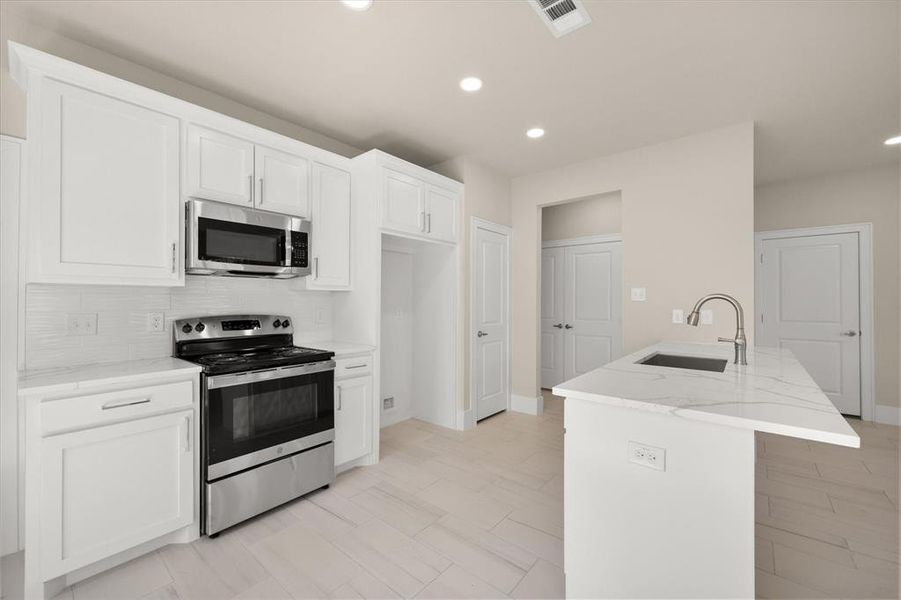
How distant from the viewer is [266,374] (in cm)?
227

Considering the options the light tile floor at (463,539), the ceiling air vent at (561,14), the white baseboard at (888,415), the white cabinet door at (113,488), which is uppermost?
the ceiling air vent at (561,14)

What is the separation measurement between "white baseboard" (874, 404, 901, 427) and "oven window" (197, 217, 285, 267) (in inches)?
228

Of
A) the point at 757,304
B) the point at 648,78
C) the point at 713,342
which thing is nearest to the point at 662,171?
the point at 648,78

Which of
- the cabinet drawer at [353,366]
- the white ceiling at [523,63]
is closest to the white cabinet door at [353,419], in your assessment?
the cabinet drawer at [353,366]

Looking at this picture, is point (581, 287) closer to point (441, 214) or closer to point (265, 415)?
point (441, 214)

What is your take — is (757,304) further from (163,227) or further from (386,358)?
(163,227)

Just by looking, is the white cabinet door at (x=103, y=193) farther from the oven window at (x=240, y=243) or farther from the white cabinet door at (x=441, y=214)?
the white cabinet door at (x=441, y=214)

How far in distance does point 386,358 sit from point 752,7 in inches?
135

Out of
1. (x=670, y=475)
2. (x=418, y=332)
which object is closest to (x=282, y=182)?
(x=418, y=332)

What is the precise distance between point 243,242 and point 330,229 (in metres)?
0.65

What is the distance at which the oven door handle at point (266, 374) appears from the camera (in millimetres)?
2076

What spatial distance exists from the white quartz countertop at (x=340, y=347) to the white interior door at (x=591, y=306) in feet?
10.1

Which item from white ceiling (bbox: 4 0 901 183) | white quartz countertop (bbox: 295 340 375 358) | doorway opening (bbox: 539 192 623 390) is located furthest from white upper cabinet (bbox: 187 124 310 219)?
doorway opening (bbox: 539 192 623 390)

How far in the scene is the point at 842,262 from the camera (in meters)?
4.26
